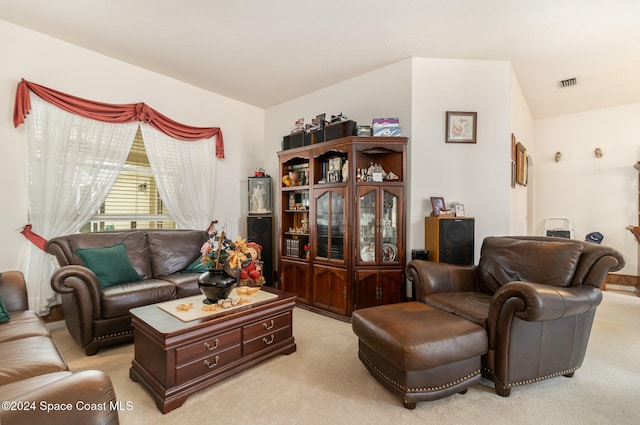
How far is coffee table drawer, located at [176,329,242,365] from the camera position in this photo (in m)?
1.87

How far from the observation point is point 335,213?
11.7 feet

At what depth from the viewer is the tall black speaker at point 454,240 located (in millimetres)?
3154

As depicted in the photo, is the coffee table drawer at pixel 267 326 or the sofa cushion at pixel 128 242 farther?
the sofa cushion at pixel 128 242

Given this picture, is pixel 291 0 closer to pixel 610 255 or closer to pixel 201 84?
pixel 201 84

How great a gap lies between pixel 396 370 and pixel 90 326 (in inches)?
95.9

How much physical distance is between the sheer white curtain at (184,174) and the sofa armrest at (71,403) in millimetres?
3317

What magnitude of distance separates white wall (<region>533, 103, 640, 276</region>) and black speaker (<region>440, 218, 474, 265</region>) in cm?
342

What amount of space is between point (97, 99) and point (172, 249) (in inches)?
75.1

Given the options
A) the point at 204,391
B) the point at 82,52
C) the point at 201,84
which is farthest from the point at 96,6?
the point at 204,391

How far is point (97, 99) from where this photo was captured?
11.2 feet

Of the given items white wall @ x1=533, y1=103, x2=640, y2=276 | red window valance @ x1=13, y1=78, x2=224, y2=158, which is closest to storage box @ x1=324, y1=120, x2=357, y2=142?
red window valance @ x1=13, y1=78, x2=224, y2=158

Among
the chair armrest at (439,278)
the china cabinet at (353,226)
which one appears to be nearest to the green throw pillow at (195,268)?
the china cabinet at (353,226)

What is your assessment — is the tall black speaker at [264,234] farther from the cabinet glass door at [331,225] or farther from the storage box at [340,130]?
the storage box at [340,130]

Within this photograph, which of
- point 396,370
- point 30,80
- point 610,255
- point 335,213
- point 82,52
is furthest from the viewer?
point 335,213
